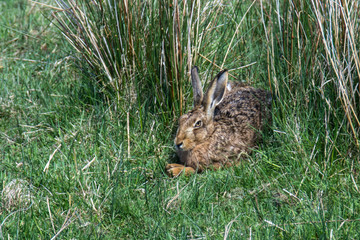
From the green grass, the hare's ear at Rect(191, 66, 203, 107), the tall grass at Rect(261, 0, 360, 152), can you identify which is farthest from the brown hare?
the tall grass at Rect(261, 0, 360, 152)

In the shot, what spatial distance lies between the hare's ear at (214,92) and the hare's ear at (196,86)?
0.22 ft

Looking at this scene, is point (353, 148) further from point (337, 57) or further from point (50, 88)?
point (50, 88)

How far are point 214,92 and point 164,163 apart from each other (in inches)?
32.1

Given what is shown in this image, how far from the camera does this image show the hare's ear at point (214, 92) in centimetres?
467

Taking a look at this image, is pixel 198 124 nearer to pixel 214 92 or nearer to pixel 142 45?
pixel 214 92

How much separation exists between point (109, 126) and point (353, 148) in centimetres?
216

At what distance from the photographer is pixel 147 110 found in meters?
4.88

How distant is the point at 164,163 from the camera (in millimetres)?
4543

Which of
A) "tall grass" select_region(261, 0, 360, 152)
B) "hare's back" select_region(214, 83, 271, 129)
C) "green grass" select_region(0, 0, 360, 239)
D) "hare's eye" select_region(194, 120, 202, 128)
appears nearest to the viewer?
"green grass" select_region(0, 0, 360, 239)

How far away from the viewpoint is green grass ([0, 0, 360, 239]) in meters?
3.41

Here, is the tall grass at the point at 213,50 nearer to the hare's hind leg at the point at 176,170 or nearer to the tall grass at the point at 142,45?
the tall grass at the point at 142,45

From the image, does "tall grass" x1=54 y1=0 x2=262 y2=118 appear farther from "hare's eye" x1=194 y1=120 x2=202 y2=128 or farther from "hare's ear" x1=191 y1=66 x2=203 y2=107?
"hare's eye" x1=194 y1=120 x2=202 y2=128

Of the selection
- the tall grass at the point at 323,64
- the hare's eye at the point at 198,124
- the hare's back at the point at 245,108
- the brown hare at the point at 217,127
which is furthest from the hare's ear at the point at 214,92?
the tall grass at the point at 323,64

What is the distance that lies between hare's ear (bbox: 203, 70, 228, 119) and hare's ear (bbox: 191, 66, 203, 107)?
0.07 metres
